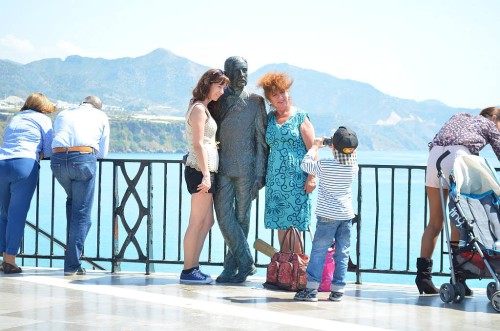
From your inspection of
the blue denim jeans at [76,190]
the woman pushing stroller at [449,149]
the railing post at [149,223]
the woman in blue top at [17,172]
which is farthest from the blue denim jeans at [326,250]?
the woman in blue top at [17,172]

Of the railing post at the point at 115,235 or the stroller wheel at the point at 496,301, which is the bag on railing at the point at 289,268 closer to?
the stroller wheel at the point at 496,301

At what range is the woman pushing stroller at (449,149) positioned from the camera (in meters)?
6.86

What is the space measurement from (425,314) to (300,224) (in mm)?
1363

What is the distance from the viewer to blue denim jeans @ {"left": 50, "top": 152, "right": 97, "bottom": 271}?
25.0 ft

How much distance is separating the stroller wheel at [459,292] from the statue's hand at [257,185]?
1.80 metres

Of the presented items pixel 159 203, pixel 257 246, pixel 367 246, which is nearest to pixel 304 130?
pixel 257 246

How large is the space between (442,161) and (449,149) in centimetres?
12

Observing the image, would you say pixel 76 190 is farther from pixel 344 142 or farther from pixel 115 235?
pixel 344 142

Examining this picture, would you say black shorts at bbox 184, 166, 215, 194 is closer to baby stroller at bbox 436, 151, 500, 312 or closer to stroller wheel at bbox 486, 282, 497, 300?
baby stroller at bbox 436, 151, 500, 312

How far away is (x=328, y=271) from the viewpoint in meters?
7.01

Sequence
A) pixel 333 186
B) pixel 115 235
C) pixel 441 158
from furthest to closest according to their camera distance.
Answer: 1. pixel 115 235
2. pixel 441 158
3. pixel 333 186

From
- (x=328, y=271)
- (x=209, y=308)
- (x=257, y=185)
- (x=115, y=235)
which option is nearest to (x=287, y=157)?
(x=257, y=185)

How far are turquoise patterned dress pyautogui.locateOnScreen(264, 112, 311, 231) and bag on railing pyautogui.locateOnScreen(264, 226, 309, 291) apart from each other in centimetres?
11

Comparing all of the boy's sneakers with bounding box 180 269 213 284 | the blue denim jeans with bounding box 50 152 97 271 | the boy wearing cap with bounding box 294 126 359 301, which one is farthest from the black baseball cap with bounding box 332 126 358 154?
the blue denim jeans with bounding box 50 152 97 271
